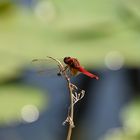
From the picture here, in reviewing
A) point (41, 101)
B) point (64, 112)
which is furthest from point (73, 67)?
point (64, 112)

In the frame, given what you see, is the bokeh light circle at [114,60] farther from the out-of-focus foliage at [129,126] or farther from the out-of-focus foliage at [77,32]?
the out-of-focus foliage at [129,126]

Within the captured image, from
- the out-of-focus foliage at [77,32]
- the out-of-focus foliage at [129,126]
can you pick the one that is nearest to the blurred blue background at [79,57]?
the out-of-focus foliage at [77,32]

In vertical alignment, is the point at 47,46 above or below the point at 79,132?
above

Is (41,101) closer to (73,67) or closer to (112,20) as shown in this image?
(112,20)

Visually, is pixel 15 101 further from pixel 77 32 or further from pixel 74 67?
pixel 74 67

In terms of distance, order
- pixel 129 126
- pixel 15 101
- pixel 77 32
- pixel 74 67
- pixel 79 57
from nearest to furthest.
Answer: pixel 74 67 → pixel 129 126 → pixel 15 101 → pixel 79 57 → pixel 77 32

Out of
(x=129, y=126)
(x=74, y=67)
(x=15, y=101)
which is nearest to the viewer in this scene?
(x=74, y=67)

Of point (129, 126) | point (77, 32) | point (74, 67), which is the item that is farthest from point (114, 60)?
point (74, 67)
